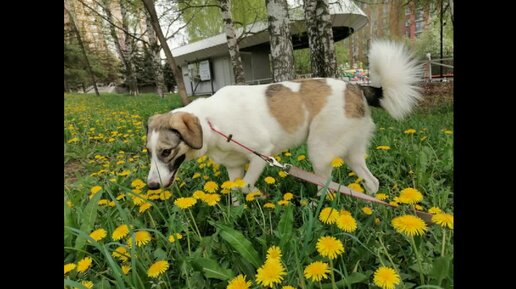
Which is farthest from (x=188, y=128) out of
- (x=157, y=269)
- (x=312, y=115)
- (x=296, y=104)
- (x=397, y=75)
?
(x=397, y=75)

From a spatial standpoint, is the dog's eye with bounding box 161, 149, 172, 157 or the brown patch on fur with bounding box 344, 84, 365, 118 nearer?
the dog's eye with bounding box 161, 149, 172, 157

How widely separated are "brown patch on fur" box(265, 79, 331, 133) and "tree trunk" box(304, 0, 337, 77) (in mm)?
4058

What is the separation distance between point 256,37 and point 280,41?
17171 mm

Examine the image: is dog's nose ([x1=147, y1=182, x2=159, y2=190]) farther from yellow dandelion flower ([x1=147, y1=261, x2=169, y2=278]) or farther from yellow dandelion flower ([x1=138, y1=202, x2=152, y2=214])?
yellow dandelion flower ([x1=147, y1=261, x2=169, y2=278])

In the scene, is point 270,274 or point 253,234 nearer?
point 270,274

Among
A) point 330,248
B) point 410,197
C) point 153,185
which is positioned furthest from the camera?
point 153,185

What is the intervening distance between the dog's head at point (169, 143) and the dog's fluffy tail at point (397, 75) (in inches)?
66.3

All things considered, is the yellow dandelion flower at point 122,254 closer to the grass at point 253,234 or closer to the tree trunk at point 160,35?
the grass at point 253,234

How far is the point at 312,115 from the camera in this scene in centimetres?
282

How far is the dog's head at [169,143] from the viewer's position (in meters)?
2.29

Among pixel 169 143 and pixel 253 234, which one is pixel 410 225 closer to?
pixel 253 234

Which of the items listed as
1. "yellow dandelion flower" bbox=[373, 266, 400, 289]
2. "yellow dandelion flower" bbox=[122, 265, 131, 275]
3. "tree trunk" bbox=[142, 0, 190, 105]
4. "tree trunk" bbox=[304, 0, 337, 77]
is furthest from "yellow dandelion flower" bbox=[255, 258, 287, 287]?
"tree trunk" bbox=[142, 0, 190, 105]

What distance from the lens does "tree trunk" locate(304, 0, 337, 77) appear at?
21.4 ft

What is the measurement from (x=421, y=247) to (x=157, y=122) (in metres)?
2.01
